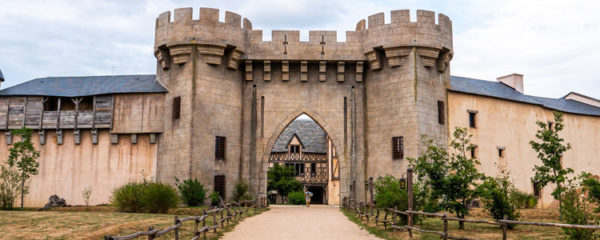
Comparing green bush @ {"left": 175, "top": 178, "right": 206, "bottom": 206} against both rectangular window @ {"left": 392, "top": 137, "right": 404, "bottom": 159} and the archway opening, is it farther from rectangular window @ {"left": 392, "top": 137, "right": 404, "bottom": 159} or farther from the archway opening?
the archway opening

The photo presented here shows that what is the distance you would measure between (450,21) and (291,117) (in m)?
9.90

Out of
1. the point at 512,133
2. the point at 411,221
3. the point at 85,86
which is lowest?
the point at 411,221

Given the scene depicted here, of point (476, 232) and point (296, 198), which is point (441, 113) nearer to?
point (476, 232)

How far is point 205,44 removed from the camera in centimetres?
2561

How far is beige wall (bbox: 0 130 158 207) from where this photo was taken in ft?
87.4

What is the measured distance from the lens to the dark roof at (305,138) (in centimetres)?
4796

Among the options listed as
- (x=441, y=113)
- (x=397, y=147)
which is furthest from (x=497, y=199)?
(x=441, y=113)

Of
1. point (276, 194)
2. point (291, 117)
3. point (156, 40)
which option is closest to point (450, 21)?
point (291, 117)

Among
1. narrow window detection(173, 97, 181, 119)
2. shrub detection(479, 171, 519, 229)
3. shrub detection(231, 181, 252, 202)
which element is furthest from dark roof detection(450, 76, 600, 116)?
narrow window detection(173, 97, 181, 119)

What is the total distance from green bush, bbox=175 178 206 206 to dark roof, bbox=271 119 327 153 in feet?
75.7

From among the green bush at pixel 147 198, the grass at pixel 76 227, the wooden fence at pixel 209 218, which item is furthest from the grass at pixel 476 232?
the green bush at pixel 147 198

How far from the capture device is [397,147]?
1016 inches

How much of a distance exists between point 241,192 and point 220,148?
99.1 inches

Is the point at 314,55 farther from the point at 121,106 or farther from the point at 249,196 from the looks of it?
the point at 121,106
